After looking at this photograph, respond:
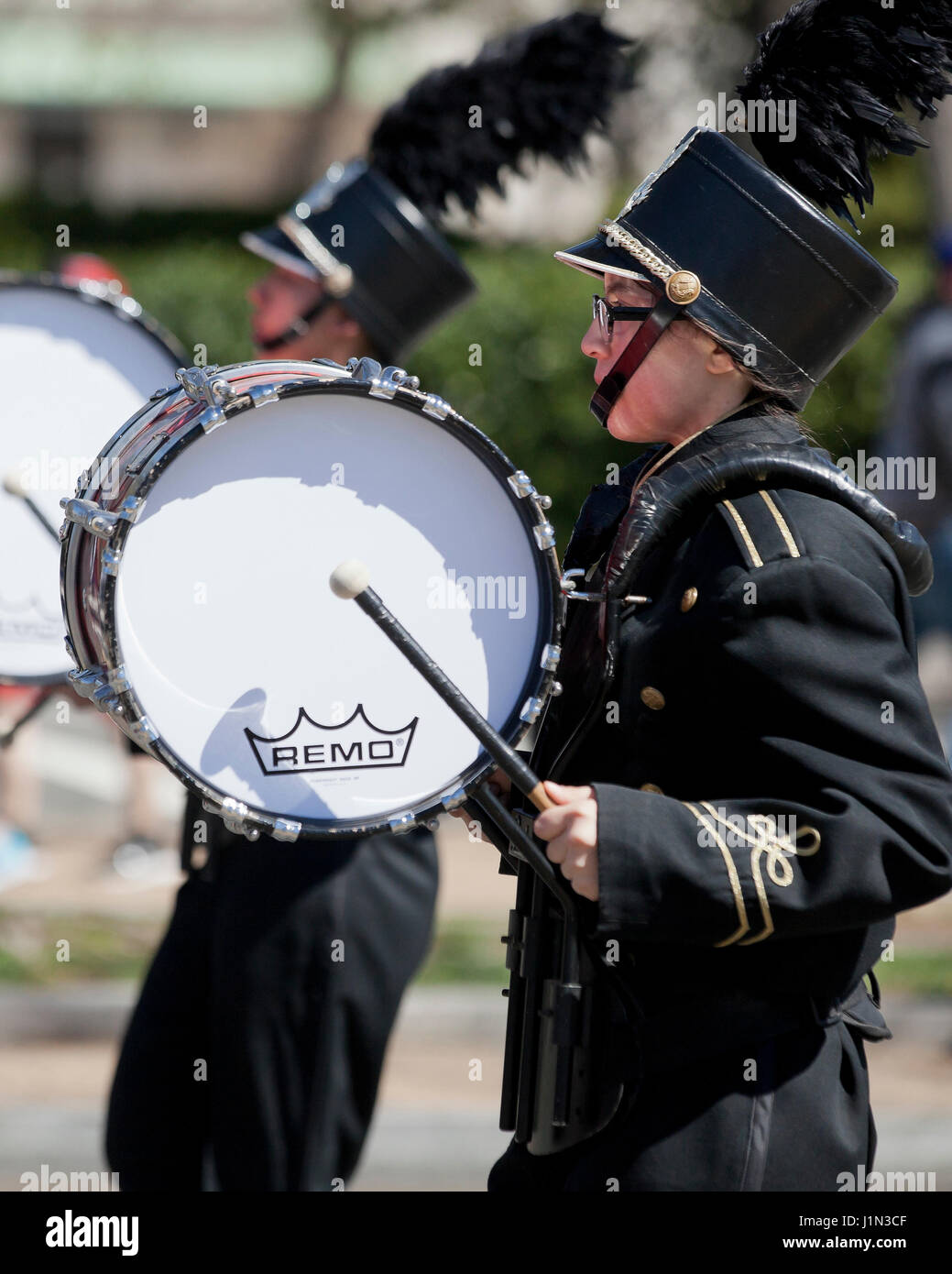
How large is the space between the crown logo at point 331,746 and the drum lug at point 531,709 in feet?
0.47

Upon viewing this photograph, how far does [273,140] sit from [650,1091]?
1801 cm

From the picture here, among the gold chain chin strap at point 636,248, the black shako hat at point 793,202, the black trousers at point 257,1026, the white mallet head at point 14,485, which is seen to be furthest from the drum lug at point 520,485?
the white mallet head at point 14,485

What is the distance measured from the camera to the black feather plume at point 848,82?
249 centimetres

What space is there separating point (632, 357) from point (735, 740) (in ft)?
1.80

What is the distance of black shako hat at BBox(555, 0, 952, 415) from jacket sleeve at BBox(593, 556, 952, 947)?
377 mm

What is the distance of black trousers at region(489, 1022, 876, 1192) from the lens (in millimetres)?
2311

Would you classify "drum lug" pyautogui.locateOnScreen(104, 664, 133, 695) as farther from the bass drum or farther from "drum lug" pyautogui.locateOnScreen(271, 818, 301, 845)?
"drum lug" pyautogui.locateOnScreen(271, 818, 301, 845)

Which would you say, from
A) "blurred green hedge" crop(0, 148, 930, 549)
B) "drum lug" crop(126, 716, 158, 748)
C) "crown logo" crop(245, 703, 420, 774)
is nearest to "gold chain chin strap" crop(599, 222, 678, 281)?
"crown logo" crop(245, 703, 420, 774)

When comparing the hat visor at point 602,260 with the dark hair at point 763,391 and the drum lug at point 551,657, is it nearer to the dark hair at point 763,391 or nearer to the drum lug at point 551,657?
the dark hair at point 763,391

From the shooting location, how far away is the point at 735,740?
2.31 m

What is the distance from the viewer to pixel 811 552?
2.28m

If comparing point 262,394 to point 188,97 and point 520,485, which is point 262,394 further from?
point 188,97

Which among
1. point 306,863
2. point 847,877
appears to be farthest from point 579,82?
point 847,877
